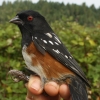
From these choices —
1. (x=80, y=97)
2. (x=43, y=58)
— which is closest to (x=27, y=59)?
(x=43, y=58)

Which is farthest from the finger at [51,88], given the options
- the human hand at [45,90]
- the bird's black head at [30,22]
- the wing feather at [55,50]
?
the bird's black head at [30,22]

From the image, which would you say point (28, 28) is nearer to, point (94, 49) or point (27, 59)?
point (27, 59)

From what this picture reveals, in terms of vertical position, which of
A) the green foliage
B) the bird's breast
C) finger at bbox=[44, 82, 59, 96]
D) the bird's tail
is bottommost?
the green foliage

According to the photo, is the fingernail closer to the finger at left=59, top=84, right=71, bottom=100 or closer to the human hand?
the human hand

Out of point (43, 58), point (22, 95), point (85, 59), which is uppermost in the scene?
point (43, 58)

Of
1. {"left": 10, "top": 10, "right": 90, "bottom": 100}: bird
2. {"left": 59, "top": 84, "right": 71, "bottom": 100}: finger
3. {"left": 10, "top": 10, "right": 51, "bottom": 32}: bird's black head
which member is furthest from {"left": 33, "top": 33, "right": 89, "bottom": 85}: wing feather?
{"left": 59, "top": 84, "right": 71, "bottom": 100}: finger

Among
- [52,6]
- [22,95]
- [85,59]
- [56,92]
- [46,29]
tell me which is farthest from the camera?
[52,6]
